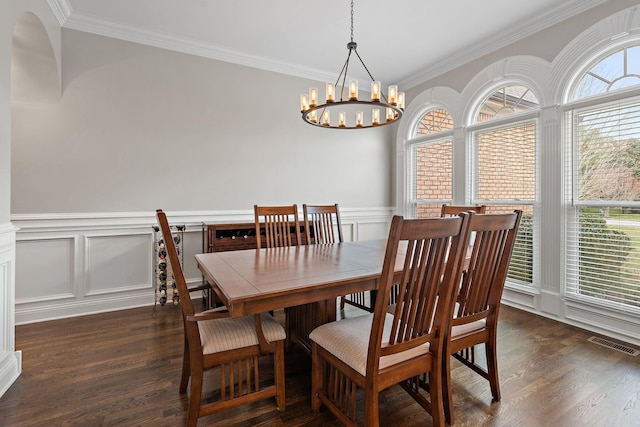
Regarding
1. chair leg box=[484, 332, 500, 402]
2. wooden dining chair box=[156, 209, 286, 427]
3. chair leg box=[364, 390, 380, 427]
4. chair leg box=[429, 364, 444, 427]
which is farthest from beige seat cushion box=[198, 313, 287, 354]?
chair leg box=[484, 332, 500, 402]

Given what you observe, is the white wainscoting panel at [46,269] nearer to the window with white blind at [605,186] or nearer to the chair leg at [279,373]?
the chair leg at [279,373]

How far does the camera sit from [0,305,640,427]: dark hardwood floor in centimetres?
161

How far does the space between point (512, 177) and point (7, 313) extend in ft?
14.3

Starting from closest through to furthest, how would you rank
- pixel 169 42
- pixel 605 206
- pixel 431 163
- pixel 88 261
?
pixel 605 206 < pixel 88 261 < pixel 169 42 < pixel 431 163

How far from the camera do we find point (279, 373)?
5.38 feet

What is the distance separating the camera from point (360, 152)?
185 inches

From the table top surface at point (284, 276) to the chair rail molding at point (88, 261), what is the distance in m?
1.63

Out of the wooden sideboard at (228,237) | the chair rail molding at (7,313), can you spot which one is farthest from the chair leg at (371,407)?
the chair rail molding at (7,313)

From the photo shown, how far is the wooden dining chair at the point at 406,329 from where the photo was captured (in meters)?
1.23

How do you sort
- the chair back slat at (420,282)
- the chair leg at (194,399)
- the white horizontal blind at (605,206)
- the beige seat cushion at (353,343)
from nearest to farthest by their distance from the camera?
the chair back slat at (420,282) < the beige seat cushion at (353,343) < the chair leg at (194,399) < the white horizontal blind at (605,206)

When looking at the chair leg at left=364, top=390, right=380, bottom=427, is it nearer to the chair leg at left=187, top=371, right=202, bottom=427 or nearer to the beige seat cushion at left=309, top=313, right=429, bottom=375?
the beige seat cushion at left=309, top=313, right=429, bottom=375

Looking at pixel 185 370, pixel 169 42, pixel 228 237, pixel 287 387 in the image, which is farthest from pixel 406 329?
pixel 169 42

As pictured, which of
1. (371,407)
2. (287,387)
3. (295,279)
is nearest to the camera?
(371,407)

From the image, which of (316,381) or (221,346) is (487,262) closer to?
(316,381)
